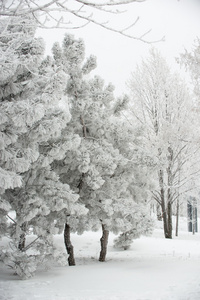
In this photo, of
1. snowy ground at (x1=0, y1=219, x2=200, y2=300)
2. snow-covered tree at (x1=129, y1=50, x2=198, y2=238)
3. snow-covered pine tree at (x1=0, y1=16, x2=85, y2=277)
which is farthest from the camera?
snow-covered tree at (x1=129, y1=50, x2=198, y2=238)

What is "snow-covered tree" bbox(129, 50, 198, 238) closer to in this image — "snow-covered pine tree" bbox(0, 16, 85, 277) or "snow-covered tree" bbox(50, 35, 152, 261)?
"snow-covered tree" bbox(50, 35, 152, 261)

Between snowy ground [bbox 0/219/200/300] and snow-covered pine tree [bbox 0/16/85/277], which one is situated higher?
snow-covered pine tree [bbox 0/16/85/277]

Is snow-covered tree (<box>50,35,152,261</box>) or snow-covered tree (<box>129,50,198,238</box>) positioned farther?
snow-covered tree (<box>129,50,198,238</box>)

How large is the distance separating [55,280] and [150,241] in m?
8.18

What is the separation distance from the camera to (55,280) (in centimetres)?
608

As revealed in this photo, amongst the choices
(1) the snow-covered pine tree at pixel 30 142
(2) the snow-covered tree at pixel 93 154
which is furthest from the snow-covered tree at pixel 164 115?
(1) the snow-covered pine tree at pixel 30 142

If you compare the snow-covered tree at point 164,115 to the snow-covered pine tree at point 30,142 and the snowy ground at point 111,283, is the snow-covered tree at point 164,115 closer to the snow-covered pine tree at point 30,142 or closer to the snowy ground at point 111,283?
the snowy ground at point 111,283

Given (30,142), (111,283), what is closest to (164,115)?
(30,142)

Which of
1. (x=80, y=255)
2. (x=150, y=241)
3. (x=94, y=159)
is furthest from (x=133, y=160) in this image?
(x=150, y=241)

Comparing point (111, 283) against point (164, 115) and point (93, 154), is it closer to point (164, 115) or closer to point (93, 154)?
point (93, 154)

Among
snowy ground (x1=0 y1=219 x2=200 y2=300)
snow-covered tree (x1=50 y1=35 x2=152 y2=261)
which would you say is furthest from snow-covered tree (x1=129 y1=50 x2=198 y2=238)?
snowy ground (x1=0 y1=219 x2=200 y2=300)

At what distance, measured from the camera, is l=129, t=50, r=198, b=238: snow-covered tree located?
1361cm

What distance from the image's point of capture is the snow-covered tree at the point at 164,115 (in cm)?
1361

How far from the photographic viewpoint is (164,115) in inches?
561
